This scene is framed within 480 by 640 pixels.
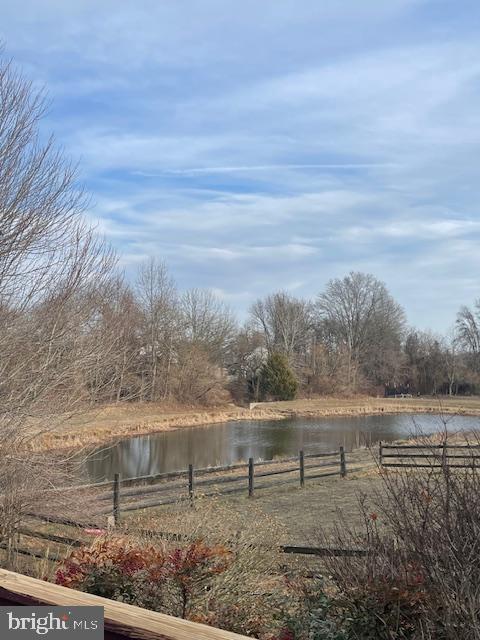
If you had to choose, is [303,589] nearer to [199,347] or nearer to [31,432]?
[31,432]

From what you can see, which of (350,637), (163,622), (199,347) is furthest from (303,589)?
(199,347)

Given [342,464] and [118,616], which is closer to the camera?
[118,616]

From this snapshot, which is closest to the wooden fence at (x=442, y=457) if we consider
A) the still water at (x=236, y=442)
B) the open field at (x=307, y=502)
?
the open field at (x=307, y=502)

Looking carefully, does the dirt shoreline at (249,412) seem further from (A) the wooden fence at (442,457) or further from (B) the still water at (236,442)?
(A) the wooden fence at (442,457)

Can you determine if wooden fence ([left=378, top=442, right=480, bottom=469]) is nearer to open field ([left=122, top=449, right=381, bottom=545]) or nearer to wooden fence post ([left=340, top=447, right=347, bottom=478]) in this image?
open field ([left=122, top=449, right=381, bottom=545])

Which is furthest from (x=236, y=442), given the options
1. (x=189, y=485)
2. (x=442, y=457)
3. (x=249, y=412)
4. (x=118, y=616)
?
(x=118, y=616)

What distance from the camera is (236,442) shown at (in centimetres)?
3125

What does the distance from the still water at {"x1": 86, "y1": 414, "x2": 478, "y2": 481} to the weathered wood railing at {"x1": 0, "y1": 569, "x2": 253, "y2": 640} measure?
16.2m

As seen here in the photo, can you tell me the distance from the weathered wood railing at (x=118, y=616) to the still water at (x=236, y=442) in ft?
53.2

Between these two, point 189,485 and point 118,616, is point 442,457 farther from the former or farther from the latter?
point 189,485

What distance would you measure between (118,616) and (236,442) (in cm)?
2923

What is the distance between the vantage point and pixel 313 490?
16.3m

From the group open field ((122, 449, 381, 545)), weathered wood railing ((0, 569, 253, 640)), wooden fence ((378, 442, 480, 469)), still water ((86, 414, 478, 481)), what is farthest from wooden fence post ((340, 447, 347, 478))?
weathered wood railing ((0, 569, 253, 640))

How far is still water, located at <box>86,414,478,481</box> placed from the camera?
2373 cm
